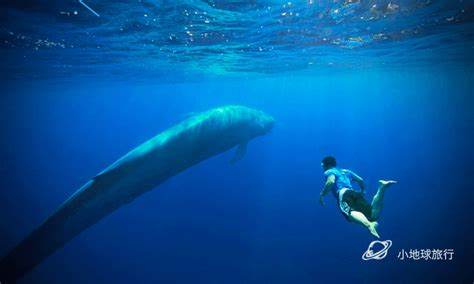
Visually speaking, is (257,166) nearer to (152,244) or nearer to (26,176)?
(152,244)

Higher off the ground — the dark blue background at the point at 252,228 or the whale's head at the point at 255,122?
the whale's head at the point at 255,122

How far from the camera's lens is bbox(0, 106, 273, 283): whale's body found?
749 centimetres

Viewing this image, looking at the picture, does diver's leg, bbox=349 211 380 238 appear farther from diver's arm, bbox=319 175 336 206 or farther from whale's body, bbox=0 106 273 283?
whale's body, bbox=0 106 273 283

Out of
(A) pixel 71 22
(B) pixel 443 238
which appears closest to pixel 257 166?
(B) pixel 443 238

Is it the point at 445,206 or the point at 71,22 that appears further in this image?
the point at 445,206

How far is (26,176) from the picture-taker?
123ft

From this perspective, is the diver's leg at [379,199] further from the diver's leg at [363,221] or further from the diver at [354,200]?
the diver's leg at [363,221]

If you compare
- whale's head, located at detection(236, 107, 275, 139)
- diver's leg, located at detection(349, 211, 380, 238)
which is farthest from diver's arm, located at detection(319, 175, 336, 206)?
whale's head, located at detection(236, 107, 275, 139)

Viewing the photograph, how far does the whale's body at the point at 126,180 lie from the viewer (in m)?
7.49

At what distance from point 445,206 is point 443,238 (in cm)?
516

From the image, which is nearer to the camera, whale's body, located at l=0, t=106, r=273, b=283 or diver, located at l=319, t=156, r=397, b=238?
diver, located at l=319, t=156, r=397, b=238

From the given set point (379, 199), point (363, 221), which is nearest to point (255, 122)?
point (379, 199)

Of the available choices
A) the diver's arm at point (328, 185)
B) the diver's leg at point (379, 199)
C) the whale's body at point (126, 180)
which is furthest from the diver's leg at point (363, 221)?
the whale's body at point (126, 180)

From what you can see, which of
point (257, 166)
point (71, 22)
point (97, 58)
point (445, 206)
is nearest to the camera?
point (71, 22)
